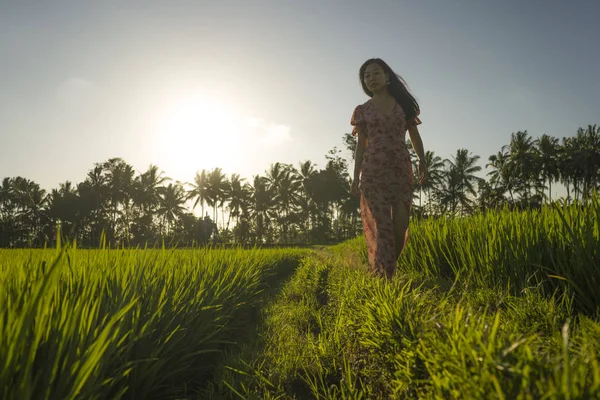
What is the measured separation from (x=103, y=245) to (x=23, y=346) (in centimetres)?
125

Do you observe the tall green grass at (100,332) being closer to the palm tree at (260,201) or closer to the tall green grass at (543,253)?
the tall green grass at (543,253)

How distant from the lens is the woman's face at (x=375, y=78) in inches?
137

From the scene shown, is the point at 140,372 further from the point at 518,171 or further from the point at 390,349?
the point at 518,171

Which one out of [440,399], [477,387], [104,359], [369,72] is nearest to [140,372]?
[104,359]

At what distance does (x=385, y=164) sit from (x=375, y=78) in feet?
A: 3.04

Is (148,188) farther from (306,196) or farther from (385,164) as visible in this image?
(385,164)

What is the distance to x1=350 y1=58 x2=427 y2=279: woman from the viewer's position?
10.6ft

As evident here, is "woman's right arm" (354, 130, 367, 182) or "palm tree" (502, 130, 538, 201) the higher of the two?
"palm tree" (502, 130, 538, 201)

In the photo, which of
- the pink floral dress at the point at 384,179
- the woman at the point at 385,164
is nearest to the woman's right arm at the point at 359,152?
the woman at the point at 385,164

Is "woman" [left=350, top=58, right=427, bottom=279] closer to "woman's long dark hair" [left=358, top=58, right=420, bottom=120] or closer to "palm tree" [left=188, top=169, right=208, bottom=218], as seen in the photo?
"woman's long dark hair" [left=358, top=58, right=420, bottom=120]

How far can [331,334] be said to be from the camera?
1.90 m

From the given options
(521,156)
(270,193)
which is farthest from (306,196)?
(521,156)

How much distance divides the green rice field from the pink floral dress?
1.60 ft

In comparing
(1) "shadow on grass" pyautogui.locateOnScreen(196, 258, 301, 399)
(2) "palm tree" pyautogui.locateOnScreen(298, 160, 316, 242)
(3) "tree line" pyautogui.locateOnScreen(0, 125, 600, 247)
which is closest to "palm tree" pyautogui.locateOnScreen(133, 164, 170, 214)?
(3) "tree line" pyautogui.locateOnScreen(0, 125, 600, 247)
